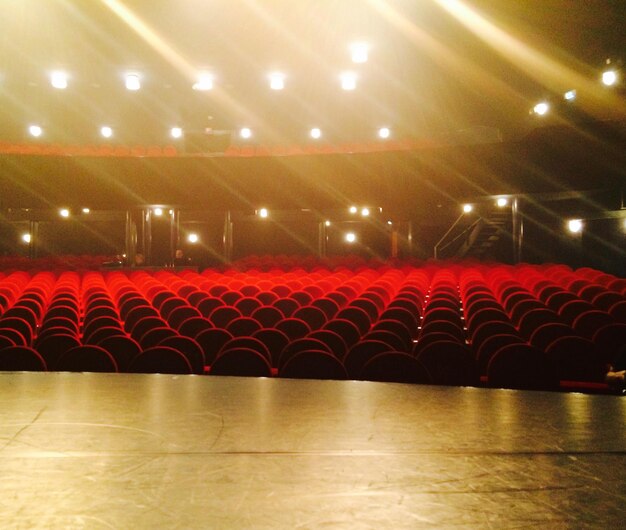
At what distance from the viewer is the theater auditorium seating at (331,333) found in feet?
13.2

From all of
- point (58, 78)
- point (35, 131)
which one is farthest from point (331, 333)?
point (35, 131)

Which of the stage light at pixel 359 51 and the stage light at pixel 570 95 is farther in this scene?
the stage light at pixel 570 95

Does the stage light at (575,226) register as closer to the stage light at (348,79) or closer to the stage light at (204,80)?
the stage light at (348,79)

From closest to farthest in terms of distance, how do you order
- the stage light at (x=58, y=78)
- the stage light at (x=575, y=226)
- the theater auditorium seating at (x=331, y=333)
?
1. the theater auditorium seating at (x=331, y=333)
2. the stage light at (x=58, y=78)
3. the stage light at (x=575, y=226)

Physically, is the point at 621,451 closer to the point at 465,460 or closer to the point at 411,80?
the point at 465,460

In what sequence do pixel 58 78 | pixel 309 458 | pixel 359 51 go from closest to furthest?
pixel 309 458
pixel 359 51
pixel 58 78

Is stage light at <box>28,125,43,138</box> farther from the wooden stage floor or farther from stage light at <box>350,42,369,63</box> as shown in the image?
the wooden stage floor

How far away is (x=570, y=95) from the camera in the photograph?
11.8 m

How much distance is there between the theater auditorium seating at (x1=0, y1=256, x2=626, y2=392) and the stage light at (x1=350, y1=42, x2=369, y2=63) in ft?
13.1

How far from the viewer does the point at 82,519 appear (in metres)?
0.95

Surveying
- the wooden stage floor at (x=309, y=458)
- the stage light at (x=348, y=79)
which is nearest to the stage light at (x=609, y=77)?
the stage light at (x=348, y=79)

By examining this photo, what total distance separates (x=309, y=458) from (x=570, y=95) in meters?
12.4

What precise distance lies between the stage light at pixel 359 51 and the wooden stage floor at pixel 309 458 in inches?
354

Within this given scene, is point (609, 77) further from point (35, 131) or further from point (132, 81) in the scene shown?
point (35, 131)
